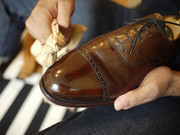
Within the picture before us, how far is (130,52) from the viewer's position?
0.55 meters

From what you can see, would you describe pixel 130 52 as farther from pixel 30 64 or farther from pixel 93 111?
pixel 30 64

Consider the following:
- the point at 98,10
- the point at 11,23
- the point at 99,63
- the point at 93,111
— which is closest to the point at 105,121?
the point at 93,111

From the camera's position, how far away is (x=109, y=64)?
53cm

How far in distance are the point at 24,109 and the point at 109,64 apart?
61 cm

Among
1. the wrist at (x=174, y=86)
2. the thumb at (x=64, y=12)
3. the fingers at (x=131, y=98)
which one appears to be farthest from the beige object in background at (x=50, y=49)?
the wrist at (x=174, y=86)

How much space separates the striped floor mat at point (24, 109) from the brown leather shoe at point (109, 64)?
47cm

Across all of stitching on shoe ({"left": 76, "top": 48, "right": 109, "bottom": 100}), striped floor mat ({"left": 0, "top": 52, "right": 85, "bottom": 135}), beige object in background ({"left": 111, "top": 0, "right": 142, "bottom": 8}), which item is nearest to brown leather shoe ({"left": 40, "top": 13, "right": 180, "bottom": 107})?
stitching on shoe ({"left": 76, "top": 48, "right": 109, "bottom": 100})

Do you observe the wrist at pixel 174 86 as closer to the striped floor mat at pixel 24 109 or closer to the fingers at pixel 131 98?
the fingers at pixel 131 98

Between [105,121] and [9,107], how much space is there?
1.92ft

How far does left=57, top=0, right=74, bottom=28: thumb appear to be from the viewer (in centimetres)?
53

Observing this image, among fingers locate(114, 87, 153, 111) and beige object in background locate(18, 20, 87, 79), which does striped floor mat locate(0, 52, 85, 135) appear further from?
fingers locate(114, 87, 153, 111)

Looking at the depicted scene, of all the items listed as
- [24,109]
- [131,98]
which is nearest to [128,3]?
[131,98]

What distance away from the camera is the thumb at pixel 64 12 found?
53 centimetres

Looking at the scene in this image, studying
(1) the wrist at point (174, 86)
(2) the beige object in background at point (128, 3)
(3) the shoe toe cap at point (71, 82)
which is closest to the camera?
(3) the shoe toe cap at point (71, 82)
